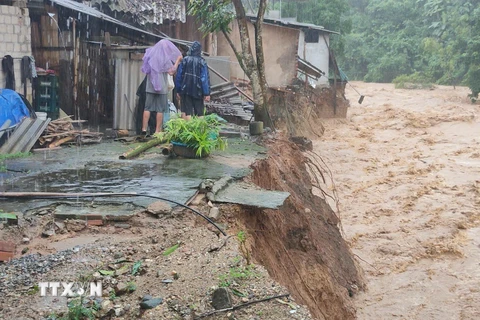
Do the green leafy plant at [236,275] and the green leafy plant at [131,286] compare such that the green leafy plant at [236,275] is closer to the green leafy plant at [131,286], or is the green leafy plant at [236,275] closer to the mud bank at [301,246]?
the green leafy plant at [131,286]

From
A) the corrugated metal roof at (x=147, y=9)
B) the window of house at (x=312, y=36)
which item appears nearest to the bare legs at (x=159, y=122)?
the corrugated metal roof at (x=147, y=9)

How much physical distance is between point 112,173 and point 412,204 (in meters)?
9.46

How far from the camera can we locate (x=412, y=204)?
47.4 feet

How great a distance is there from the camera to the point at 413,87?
121ft

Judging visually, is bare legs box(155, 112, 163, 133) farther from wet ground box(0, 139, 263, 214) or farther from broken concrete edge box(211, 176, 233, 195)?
broken concrete edge box(211, 176, 233, 195)

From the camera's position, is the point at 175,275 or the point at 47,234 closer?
the point at 175,275

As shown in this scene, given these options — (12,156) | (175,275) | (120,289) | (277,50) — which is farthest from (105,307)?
(277,50)

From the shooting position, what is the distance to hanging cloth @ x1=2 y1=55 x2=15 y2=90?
9906 millimetres

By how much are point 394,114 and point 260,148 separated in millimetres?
18955

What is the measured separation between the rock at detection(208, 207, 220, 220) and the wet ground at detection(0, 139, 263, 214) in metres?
0.38

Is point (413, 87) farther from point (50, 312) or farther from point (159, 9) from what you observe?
point (50, 312)

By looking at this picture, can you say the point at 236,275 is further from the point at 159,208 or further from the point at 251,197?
the point at 251,197

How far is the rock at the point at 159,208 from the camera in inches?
220

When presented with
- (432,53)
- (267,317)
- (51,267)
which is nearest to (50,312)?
(51,267)
